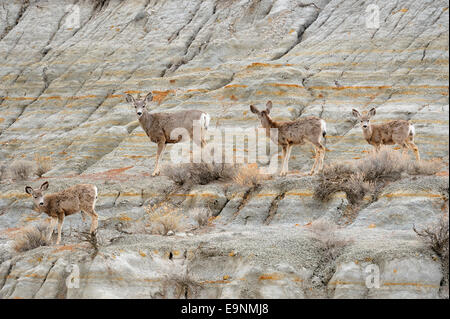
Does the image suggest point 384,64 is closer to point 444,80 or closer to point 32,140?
point 444,80

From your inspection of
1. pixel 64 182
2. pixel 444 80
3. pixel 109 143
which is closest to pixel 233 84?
pixel 109 143

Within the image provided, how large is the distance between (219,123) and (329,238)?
15.9m

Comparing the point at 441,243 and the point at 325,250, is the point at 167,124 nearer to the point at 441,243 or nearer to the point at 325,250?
the point at 325,250

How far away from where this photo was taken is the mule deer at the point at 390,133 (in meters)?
18.2

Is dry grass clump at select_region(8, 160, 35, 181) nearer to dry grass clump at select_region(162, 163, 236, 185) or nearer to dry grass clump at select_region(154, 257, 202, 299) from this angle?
dry grass clump at select_region(162, 163, 236, 185)

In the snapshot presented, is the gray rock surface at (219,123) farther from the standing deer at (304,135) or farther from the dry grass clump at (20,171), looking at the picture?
the standing deer at (304,135)

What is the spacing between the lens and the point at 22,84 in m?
41.0

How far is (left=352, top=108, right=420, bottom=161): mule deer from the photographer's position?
1825 cm

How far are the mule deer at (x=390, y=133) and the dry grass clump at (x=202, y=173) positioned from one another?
14.9 feet

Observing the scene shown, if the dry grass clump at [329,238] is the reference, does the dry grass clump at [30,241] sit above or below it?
below

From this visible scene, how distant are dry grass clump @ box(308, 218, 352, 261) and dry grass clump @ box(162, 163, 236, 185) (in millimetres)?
5796

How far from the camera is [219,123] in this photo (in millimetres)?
27391

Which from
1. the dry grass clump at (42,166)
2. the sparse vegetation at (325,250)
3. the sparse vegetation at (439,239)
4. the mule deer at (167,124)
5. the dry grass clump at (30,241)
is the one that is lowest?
the dry grass clump at (42,166)

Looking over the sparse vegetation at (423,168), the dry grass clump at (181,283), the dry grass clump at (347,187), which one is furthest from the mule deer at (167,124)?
the dry grass clump at (181,283)
